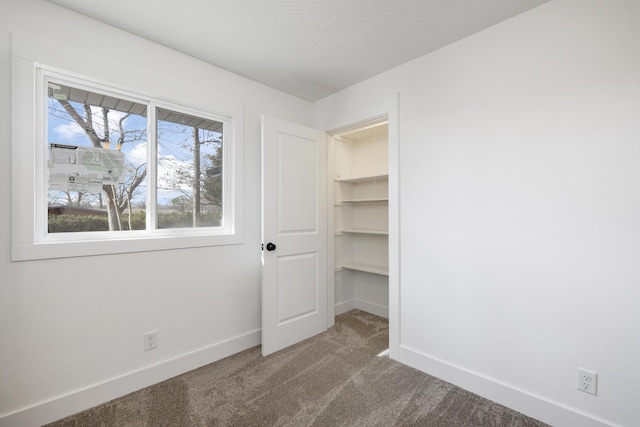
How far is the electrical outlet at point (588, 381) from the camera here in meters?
1.51

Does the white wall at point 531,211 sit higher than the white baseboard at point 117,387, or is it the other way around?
the white wall at point 531,211

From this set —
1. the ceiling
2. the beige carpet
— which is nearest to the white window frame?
the ceiling

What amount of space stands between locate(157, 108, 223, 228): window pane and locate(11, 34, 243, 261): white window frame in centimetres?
6

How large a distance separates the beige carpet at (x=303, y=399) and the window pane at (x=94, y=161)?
3.84 feet

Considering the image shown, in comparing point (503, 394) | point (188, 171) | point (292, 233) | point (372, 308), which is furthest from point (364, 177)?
point (503, 394)

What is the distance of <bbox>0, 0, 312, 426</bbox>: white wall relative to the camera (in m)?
1.57

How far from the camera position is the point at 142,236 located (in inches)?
81.4

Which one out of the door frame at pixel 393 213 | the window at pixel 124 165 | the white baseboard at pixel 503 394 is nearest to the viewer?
the white baseboard at pixel 503 394

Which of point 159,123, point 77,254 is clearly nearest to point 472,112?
point 159,123

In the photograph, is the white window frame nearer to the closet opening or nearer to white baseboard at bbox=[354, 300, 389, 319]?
the closet opening

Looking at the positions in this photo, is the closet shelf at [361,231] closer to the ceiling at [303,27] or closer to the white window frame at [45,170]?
the white window frame at [45,170]

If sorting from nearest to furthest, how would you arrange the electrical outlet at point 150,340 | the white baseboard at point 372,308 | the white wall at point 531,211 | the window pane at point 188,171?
the white wall at point 531,211, the electrical outlet at point 150,340, the window pane at point 188,171, the white baseboard at point 372,308

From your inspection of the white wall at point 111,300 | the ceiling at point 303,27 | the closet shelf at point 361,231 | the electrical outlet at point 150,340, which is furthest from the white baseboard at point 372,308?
the ceiling at point 303,27

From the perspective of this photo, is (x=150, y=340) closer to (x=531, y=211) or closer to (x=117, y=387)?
(x=117, y=387)
